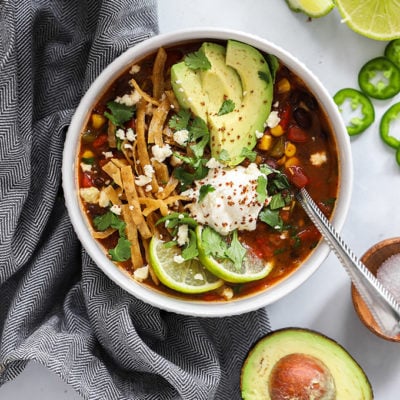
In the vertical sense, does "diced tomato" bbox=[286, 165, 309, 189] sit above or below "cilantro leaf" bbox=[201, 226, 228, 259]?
above

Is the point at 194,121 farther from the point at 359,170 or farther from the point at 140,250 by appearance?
the point at 359,170

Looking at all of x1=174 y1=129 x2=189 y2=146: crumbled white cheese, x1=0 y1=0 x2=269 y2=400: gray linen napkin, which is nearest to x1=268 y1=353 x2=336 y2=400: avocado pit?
x1=0 y1=0 x2=269 y2=400: gray linen napkin

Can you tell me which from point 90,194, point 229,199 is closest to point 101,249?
point 90,194

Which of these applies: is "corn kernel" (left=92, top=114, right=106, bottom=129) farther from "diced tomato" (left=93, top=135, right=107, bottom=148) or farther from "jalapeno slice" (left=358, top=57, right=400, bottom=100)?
"jalapeno slice" (left=358, top=57, right=400, bottom=100)

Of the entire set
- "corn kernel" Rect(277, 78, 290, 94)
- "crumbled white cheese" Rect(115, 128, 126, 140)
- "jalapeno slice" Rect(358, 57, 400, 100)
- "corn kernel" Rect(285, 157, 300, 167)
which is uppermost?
"jalapeno slice" Rect(358, 57, 400, 100)

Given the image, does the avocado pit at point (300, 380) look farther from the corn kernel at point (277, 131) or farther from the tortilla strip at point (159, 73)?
the tortilla strip at point (159, 73)

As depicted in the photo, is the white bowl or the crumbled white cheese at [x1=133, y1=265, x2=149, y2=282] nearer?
the white bowl
